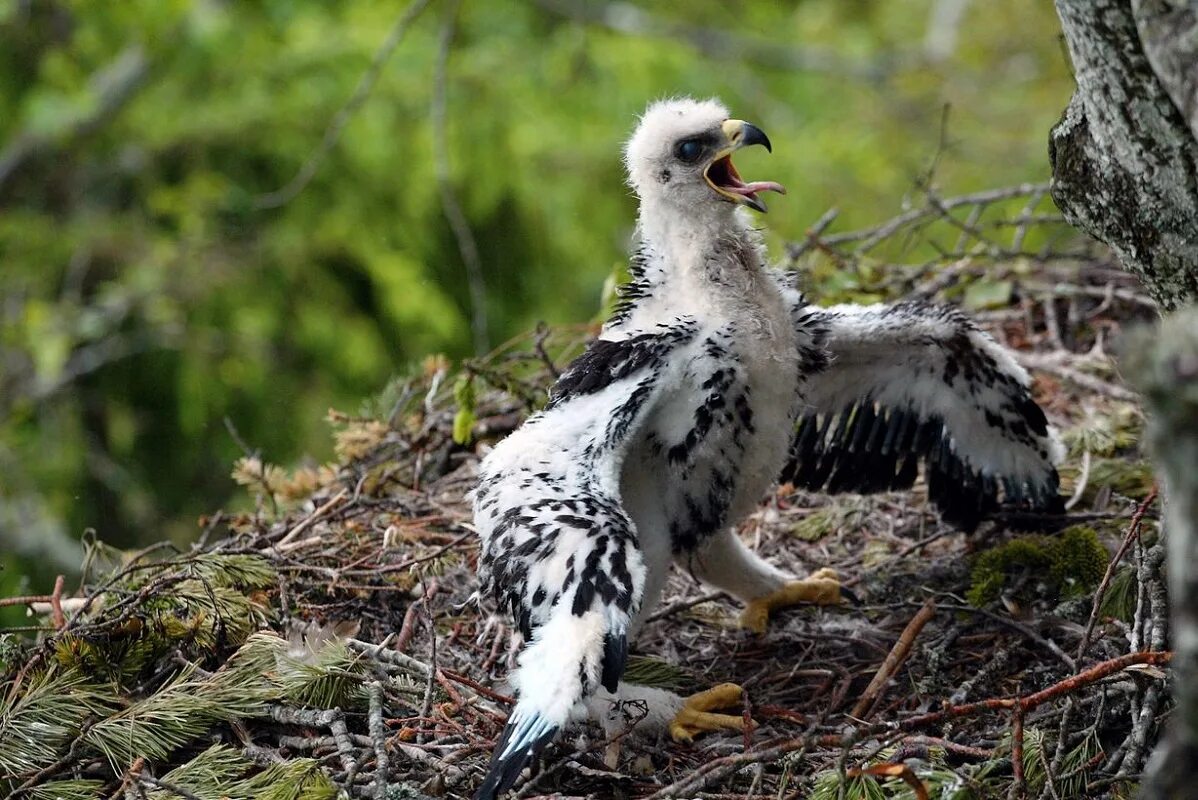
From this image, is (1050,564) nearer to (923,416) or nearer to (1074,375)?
(923,416)

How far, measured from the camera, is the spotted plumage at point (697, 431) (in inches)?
110

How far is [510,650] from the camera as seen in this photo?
346 centimetres

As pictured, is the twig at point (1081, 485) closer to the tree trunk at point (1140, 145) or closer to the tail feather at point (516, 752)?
the tree trunk at point (1140, 145)

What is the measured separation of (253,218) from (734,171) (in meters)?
5.47

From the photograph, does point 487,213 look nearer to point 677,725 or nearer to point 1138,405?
point 1138,405

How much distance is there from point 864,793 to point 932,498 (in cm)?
158

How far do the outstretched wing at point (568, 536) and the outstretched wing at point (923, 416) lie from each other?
2.22ft

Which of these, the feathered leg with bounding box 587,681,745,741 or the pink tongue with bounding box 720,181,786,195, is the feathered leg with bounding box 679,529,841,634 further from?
the pink tongue with bounding box 720,181,786,195

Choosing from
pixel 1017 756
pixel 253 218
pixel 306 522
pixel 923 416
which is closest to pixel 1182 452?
pixel 1017 756

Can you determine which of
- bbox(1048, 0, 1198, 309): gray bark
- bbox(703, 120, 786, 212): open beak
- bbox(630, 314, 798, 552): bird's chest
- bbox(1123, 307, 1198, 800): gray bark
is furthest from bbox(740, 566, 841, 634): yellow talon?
bbox(1123, 307, 1198, 800): gray bark

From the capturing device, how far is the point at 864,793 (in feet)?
8.59

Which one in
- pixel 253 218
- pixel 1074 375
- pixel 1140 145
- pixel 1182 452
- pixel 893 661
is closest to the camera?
pixel 1182 452

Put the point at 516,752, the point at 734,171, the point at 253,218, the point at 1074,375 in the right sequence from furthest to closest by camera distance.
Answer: the point at 253,218 < the point at 1074,375 < the point at 734,171 < the point at 516,752

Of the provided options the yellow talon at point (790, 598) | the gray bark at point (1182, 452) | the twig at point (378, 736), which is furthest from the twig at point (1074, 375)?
the gray bark at point (1182, 452)
